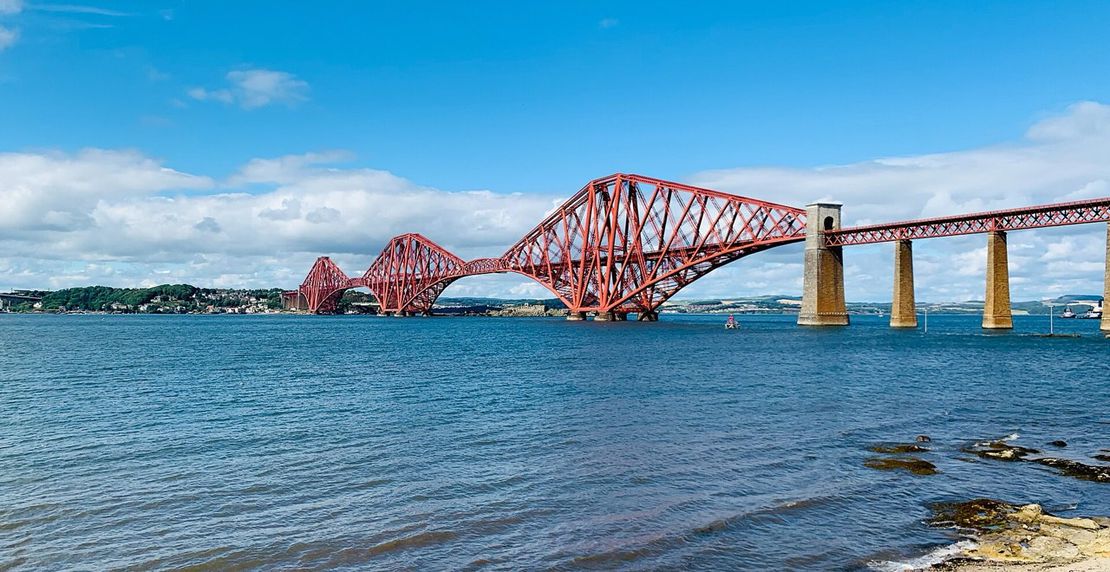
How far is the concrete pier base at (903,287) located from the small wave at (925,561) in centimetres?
7009

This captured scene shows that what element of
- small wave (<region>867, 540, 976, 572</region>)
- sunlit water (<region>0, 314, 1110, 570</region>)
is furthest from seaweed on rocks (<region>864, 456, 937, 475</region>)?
small wave (<region>867, 540, 976, 572</region>)

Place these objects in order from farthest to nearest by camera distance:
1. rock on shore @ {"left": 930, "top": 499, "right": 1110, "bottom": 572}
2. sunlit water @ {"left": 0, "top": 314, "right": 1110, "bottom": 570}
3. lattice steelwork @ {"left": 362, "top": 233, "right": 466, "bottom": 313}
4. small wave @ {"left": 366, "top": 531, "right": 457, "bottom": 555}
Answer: lattice steelwork @ {"left": 362, "top": 233, "right": 466, "bottom": 313}
sunlit water @ {"left": 0, "top": 314, "right": 1110, "bottom": 570}
small wave @ {"left": 366, "top": 531, "right": 457, "bottom": 555}
rock on shore @ {"left": 930, "top": 499, "right": 1110, "bottom": 572}

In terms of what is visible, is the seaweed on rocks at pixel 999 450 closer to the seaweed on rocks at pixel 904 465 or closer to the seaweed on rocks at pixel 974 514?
the seaweed on rocks at pixel 904 465

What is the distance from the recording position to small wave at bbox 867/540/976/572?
1054 cm

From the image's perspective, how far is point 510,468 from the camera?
54.5 feet

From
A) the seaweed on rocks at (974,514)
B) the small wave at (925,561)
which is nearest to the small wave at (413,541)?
the small wave at (925,561)

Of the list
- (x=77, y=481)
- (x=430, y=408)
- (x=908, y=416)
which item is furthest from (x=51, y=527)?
(x=908, y=416)

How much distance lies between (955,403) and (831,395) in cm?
418

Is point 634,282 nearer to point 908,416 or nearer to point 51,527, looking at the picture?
point 908,416

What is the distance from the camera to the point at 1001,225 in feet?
218

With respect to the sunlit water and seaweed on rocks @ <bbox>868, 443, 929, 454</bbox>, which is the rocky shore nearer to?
the sunlit water

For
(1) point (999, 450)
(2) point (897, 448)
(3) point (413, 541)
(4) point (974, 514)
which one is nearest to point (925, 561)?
(4) point (974, 514)

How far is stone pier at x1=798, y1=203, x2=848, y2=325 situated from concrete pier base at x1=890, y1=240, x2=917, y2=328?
5.60m

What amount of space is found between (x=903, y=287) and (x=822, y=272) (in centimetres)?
795
